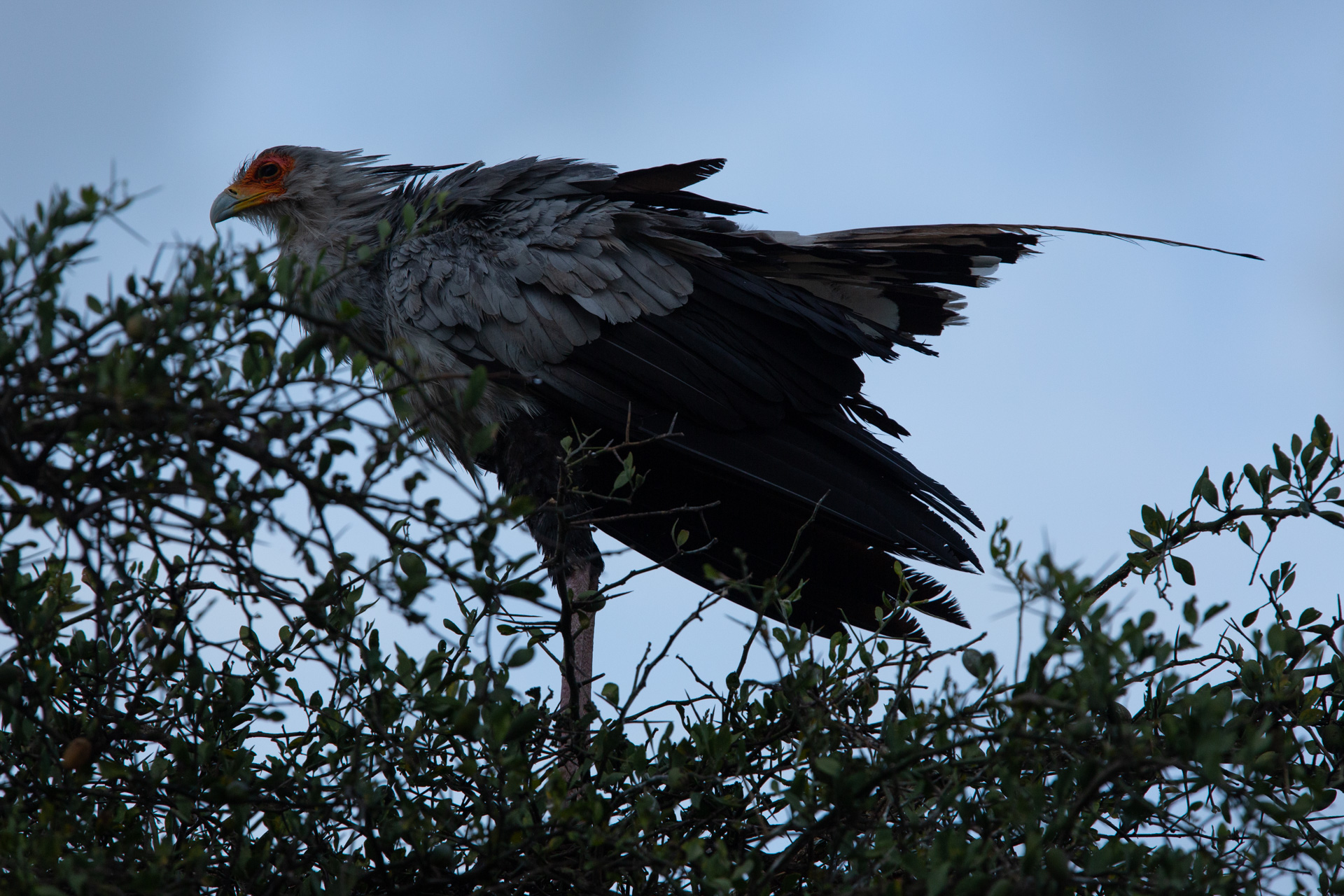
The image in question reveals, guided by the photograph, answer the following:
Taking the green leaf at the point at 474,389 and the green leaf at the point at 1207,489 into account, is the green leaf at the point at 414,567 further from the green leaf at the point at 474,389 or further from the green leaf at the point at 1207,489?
the green leaf at the point at 1207,489

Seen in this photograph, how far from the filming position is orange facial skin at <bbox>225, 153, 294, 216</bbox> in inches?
187

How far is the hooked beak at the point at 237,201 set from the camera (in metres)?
4.75

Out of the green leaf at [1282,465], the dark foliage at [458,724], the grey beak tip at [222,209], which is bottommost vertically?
the dark foliage at [458,724]

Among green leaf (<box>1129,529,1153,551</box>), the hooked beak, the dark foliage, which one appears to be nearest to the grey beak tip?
the hooked beak

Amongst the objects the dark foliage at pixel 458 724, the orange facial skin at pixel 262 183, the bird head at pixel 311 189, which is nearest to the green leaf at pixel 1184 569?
the dark foliage at pixel 458 724

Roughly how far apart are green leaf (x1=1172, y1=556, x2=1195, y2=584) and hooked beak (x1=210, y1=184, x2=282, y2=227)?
3.80m

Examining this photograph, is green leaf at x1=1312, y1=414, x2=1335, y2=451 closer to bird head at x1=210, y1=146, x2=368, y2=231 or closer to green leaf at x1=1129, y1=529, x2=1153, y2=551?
green leaf at x1=1129, y1=529, x2=1153, y2=551

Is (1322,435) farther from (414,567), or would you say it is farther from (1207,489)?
(414,567)

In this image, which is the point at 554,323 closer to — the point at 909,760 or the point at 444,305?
the point at 444,305

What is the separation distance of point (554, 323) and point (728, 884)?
242 cm

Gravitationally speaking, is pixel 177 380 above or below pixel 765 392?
below

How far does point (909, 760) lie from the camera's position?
1.67 metres

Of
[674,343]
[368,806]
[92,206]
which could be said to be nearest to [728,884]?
[368,806]

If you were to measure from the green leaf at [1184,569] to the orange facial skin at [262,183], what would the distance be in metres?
3.77
